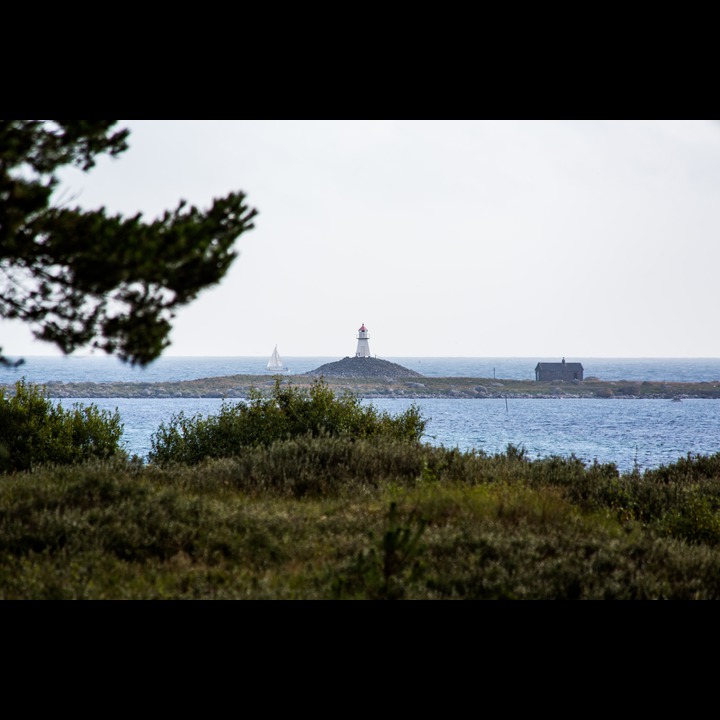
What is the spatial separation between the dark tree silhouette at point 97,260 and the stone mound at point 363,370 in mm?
18398

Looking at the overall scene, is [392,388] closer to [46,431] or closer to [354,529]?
[46,431]

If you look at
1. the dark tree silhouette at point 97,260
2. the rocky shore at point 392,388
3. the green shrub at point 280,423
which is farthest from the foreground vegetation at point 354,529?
the rocky shore at point 392,388

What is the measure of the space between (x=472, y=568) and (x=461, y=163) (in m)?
10.3

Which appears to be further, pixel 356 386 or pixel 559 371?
pixel 559 371

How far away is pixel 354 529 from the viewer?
21.0ft

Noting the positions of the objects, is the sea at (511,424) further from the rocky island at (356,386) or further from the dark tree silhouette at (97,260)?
the dark tree silhouette at (97,260)

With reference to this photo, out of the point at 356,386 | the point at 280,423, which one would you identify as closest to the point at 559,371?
the point at 356,386

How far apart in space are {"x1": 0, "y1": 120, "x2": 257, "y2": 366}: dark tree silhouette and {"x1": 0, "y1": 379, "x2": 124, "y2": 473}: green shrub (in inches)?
294

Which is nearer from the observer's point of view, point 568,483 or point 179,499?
point 179,499

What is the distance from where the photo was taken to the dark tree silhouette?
4.62m

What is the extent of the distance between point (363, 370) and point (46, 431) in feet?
50.7

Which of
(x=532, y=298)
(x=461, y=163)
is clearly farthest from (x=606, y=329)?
(x=461, y=163)
